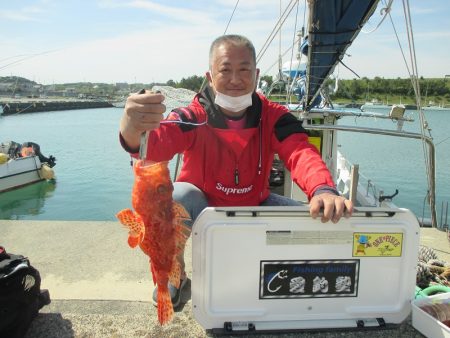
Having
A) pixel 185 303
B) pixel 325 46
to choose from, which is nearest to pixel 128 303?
pixel 185 303

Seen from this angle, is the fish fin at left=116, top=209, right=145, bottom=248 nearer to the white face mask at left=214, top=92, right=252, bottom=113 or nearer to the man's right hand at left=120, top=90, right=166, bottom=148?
the man's right hand at left=120, top=90, right=166, bottom=148

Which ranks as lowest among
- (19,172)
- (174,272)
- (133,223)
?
(19,172)

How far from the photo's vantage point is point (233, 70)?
267 centimetres

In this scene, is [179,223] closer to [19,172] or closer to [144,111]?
[144,111]

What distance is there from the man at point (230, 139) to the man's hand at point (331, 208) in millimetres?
423

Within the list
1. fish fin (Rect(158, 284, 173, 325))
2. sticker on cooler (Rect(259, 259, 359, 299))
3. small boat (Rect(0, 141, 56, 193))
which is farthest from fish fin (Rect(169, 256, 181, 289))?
small boat (Rect(0, 141, 56, 193))

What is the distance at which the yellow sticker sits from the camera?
7.06ft

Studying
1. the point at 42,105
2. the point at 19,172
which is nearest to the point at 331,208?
the point at 19,172

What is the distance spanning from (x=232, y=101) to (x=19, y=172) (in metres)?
22.2

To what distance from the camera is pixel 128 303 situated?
112 inches

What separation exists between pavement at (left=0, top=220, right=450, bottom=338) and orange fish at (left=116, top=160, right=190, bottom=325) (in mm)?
455

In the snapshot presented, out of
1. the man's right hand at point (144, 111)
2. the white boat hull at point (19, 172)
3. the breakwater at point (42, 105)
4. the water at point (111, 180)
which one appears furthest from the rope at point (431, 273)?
the breakwater at point (42, 105)

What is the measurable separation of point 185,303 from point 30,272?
1.12 meters

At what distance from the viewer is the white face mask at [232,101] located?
8.98 feet
